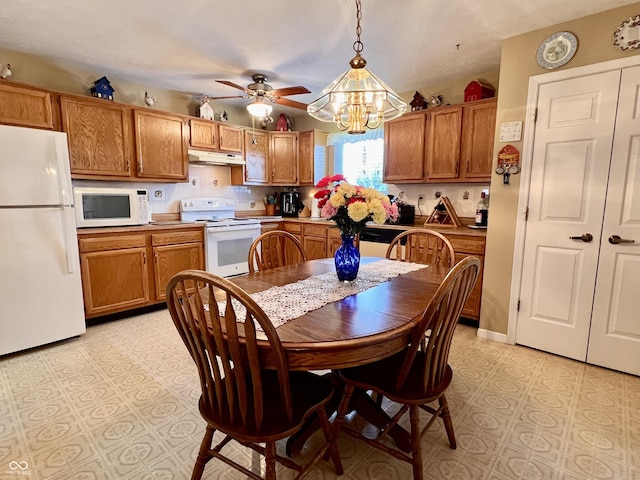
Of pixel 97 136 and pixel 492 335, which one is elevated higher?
pixel 97 136

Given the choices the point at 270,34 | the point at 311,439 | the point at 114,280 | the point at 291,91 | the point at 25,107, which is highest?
the point at 270,34

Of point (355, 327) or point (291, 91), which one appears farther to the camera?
point (291, 91)

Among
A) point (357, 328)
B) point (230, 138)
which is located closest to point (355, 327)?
point (357, 328)

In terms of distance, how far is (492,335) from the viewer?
280 cm

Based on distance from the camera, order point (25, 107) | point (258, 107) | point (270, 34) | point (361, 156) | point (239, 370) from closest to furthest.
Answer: point (239, 370) → point (270, 34) → point (25, 107) → point (258, 107) → point (361, 156)

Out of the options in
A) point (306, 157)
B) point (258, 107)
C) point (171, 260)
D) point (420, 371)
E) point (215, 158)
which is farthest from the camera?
point (306, 157)

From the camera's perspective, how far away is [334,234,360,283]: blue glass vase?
1.76 m

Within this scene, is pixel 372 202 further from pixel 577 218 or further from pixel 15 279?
pixel 15 279

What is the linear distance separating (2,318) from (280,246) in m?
2.08

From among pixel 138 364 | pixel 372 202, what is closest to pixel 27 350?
pixel 138 364

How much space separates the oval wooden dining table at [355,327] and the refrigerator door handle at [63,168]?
1.85 meters

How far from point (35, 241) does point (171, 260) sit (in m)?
1.15

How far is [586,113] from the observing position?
89.0 inches

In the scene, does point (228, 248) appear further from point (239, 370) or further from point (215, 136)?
point (239, 370)
